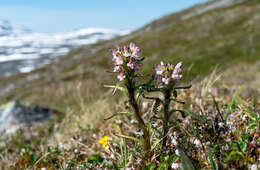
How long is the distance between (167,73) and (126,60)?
369 millimetres

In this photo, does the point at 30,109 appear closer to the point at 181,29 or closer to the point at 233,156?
the point at 233,156

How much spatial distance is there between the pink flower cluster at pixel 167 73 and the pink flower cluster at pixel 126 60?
0.57 ft

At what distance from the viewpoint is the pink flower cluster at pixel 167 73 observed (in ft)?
7.13

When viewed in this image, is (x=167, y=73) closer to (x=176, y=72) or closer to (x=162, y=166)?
(x=176, y=72)

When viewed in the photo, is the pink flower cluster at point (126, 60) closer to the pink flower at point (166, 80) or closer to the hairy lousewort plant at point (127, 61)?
the hairy lousewort plant at point (127, 61)

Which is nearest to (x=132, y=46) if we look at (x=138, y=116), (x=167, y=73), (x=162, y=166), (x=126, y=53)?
→ (x=126, y=53)

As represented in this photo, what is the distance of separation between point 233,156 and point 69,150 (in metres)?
2.45

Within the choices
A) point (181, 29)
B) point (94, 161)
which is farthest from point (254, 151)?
point (181, 29)

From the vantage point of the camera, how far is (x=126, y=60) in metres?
2.21

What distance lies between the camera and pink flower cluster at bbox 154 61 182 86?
217 cm

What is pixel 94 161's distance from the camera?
3004 mm

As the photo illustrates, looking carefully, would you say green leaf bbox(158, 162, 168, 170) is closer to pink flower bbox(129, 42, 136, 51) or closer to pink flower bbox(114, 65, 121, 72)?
pink flower bbox(114, 65, 121, 72)

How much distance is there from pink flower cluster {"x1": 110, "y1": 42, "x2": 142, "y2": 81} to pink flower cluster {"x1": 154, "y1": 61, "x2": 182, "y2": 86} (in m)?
0.17

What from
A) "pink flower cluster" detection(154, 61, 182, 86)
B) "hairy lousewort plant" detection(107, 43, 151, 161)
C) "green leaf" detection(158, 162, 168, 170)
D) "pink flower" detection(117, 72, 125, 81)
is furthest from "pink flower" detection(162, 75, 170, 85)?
"green leaf" detection(158, 162, 168, 170)
